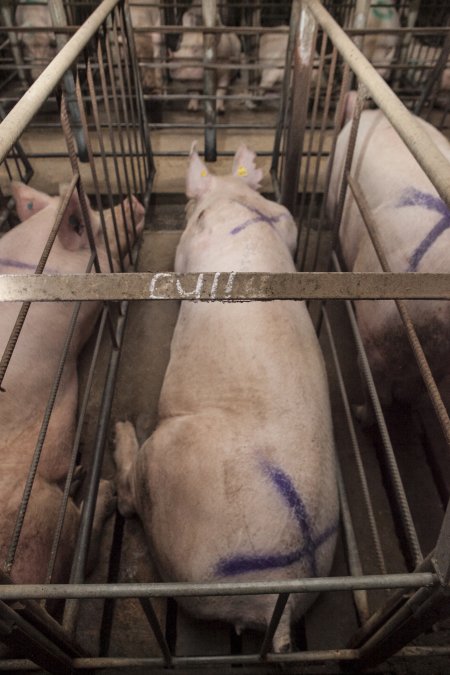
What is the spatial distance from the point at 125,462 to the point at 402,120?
5.39 feet

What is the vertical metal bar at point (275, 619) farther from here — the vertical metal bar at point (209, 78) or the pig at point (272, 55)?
the pig at point (272, 55)

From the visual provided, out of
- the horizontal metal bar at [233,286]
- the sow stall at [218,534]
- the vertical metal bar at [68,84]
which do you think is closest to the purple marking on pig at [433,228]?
the sow stall at [218,534]

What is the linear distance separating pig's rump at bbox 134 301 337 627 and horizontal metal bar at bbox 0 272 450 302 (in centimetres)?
81

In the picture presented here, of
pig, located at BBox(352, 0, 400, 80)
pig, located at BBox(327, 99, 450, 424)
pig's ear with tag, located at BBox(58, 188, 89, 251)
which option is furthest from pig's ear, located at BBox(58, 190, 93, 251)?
pig, located at BBox(352, 0, 400, 80)

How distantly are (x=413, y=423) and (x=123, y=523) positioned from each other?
1.45m

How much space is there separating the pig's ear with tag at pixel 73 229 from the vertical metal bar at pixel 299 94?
4.73 ft

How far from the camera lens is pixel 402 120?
1252 mm

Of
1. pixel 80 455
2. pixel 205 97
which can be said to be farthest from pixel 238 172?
pixel 80 455

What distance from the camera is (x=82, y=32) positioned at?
1.89m

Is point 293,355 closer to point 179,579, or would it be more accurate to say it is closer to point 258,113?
point 179,579

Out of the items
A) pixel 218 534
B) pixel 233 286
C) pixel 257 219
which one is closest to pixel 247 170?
pixel 257 219

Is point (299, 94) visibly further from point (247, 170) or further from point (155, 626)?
point (155, 626)

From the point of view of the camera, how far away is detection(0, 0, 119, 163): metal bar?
112 cm

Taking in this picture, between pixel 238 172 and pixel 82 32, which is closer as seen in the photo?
pixel 82 32
